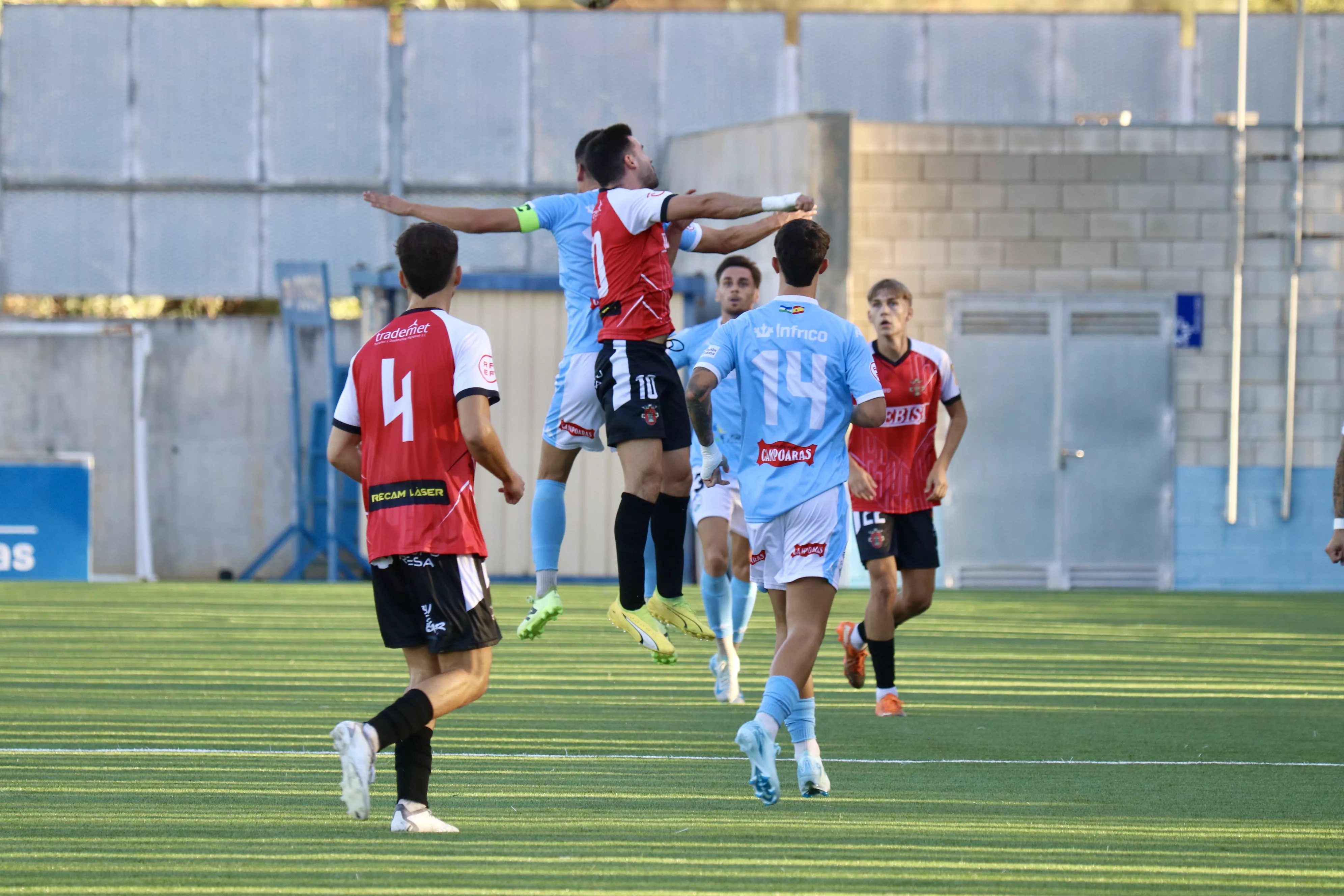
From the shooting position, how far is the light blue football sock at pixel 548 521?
26.4ft

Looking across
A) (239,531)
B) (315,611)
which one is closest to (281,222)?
(239,531)

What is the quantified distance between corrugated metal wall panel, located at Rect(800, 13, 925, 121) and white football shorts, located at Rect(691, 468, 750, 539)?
534 inches

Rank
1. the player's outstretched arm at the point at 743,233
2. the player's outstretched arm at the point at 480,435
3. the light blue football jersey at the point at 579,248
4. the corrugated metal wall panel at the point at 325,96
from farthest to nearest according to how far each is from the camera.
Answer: the corrugated metal wall panel at the point at 325,96
the light blue football jersey at the point at 579,248
the player's outstretched arm at the point at 743,233
the player's outstretched arm at the point at 480,435

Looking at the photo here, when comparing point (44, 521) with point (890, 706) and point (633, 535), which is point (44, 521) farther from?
point (633, 535)

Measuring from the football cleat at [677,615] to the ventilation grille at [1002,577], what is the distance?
41.9 feet

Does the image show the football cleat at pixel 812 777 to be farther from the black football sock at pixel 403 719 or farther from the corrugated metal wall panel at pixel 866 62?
the corrugated metal wall panel at pixel 866 62

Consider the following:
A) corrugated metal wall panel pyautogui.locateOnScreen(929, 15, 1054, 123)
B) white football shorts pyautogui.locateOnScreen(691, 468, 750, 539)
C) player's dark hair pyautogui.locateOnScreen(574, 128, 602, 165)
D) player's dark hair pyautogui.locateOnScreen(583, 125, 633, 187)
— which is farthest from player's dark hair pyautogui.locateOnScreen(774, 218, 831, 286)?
corrugated metal wall panel pyautogui.locateOnScreen(929, 15, 1054, 123)

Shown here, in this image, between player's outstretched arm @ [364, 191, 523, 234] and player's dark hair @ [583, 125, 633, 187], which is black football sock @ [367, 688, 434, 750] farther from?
player's dark hair @ [583, 125, 633, 187]

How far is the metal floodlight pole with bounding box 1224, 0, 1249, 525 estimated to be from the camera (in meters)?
19.8

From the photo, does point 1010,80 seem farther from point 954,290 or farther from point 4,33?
point 4,33

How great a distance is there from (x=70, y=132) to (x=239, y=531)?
18.8 ft

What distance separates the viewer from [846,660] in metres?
9.37

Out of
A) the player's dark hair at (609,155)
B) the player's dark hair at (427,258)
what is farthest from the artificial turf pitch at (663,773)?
the player's dark hair at (609,155)

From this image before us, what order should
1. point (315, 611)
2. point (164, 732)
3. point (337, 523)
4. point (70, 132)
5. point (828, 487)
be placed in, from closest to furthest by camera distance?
1. point (828, 487)
2. point (164, 732)
3. point (315, 611)
4. point (337, 523)
5. point (70, 132)
